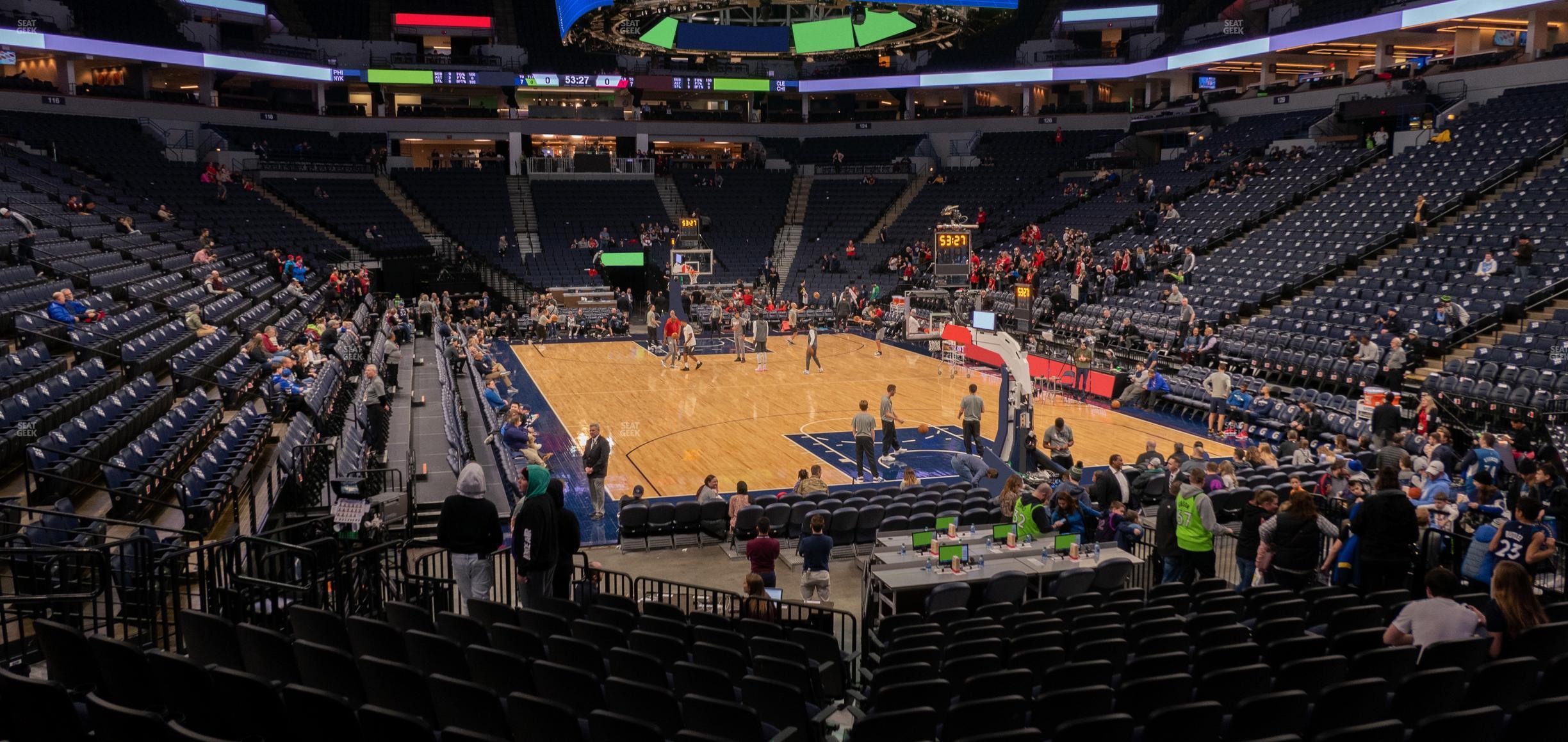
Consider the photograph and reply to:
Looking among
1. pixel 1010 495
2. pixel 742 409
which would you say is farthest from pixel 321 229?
pixel 1010 495

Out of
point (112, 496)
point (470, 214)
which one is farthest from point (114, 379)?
point (470, 214)

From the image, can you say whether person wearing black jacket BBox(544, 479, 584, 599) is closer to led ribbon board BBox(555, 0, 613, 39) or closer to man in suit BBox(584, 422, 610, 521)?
man in suit BBox(584, 422, 610, 521)

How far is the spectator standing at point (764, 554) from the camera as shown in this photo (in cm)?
995

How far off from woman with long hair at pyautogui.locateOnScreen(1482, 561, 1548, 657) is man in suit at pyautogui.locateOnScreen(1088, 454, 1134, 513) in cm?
614

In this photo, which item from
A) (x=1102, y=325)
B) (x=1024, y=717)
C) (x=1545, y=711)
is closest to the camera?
(x=1545, y=711)

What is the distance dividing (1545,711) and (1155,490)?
9.66 meters

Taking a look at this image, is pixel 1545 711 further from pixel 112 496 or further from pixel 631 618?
pixel 112 496

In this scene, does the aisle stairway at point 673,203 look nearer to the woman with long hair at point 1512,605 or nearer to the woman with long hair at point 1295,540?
the woman with long hair at point 1295,540

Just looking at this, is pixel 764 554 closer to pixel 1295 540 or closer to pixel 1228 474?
pixel 1295 540

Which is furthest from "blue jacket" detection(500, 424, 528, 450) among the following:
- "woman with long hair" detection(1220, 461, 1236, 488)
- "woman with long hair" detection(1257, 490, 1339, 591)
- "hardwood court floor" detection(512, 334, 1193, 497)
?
"woman with long hair" detection(1257, 490, 1339, 591)

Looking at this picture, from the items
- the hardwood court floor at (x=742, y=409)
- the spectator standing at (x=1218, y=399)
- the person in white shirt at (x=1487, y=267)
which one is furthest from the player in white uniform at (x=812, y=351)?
the person in white shirt at (x=1487, y=267)

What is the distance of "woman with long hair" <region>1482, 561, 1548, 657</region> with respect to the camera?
20.4 ft

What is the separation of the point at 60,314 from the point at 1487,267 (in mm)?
25919

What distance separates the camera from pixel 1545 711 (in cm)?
493
